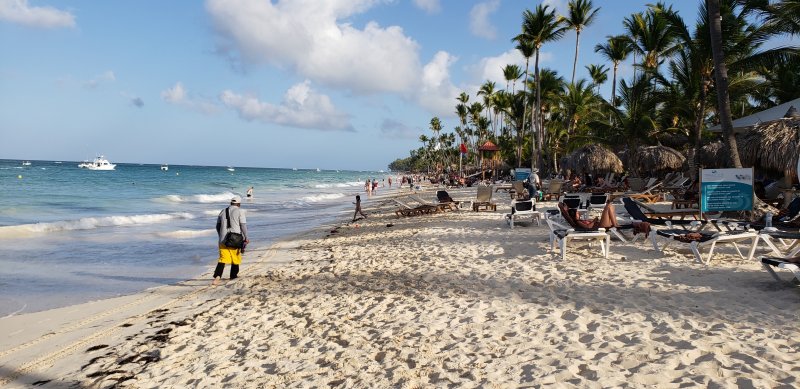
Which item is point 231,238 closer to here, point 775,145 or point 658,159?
point 775,145

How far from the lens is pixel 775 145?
10.4 meters

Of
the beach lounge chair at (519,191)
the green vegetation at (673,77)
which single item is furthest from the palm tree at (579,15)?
the beach lounge chair at (519,191)

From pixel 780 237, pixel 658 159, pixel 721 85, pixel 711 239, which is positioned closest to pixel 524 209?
pixel 721 85

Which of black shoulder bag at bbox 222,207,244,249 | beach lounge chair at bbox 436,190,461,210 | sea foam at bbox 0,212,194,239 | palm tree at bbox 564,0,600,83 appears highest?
palm tree at bbox 564,0,600,83

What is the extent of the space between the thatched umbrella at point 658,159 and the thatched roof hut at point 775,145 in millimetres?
11717

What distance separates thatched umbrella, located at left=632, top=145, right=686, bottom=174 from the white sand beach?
17.8 m

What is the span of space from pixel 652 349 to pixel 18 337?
6531 millimetres

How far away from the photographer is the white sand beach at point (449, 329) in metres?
3.40

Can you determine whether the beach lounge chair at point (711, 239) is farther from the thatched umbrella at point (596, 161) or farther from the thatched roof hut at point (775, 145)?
the thatched umbrella at point (596, 161)

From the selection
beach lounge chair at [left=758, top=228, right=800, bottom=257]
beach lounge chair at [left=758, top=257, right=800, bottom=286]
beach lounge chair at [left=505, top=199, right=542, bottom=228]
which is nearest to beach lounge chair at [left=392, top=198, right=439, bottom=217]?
beach lounge chair at [left=505, top=199, right=542, bottom=228]

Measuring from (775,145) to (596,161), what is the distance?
1307 centimetres

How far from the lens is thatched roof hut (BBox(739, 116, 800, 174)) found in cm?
998

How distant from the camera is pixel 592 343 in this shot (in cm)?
377

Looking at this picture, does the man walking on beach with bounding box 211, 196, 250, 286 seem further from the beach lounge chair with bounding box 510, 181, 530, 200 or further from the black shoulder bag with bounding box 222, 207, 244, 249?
the beach lounge chair with bounding box 510, 181, 530, 200
